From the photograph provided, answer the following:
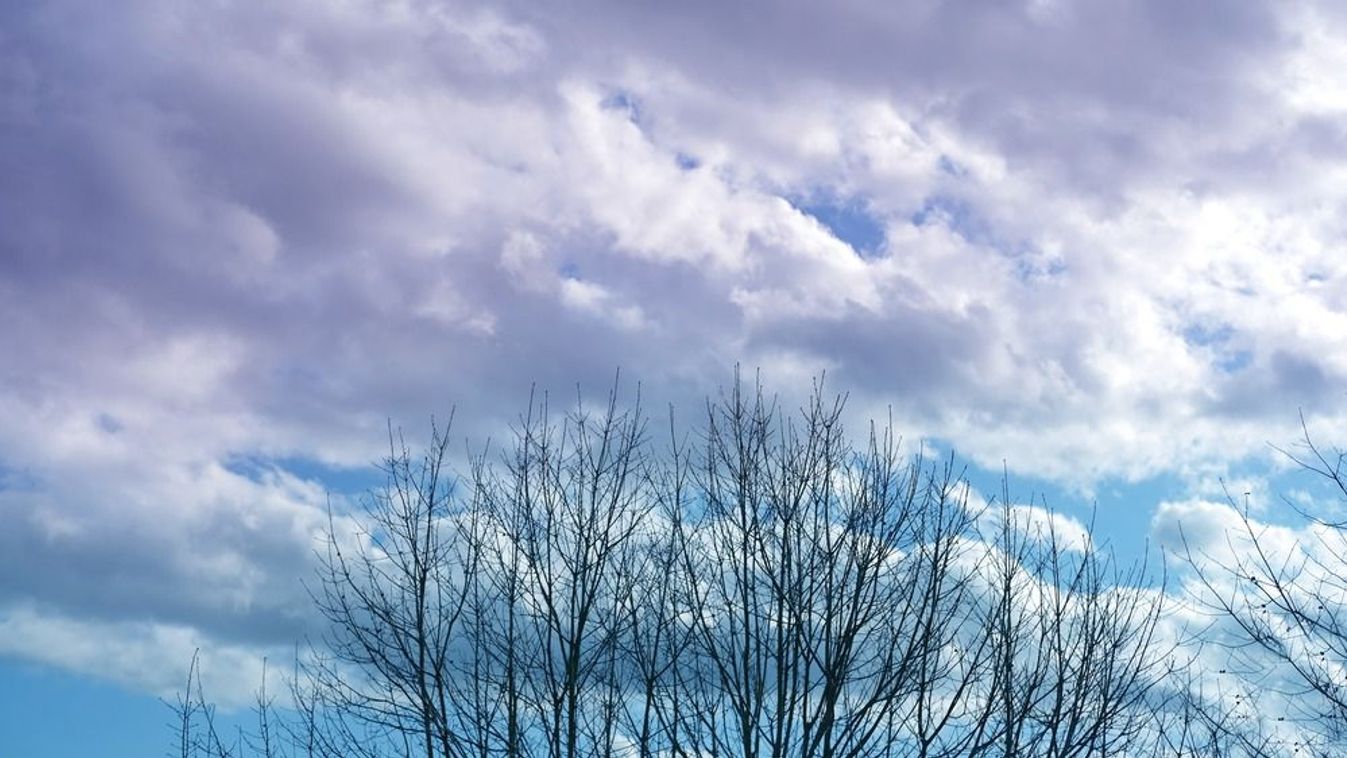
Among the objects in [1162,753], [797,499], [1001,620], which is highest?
[797,499]

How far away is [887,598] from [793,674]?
1.00 metres

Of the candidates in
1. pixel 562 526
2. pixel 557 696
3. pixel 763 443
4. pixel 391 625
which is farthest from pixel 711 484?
pixel 391 625

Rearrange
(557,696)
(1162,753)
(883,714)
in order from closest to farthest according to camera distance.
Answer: (883,714), (557,696), (1162,753)

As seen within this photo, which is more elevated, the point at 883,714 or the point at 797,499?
the point at 797,499

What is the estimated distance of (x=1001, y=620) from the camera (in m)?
10.1

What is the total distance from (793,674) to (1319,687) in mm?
4357

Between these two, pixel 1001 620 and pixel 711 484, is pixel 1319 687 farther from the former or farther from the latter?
pixel 711 484

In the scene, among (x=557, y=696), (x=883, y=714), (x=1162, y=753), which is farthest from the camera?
(x=1162, y=753)

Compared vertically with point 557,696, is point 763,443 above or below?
above

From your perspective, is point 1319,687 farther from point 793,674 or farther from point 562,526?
point 562,526

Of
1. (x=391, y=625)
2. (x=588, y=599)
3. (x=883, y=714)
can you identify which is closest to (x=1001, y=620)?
(x=883, y=714)

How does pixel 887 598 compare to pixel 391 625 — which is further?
pixel 391 625

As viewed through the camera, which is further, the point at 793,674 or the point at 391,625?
the point at 391,625

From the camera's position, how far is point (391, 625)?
10422 mm
